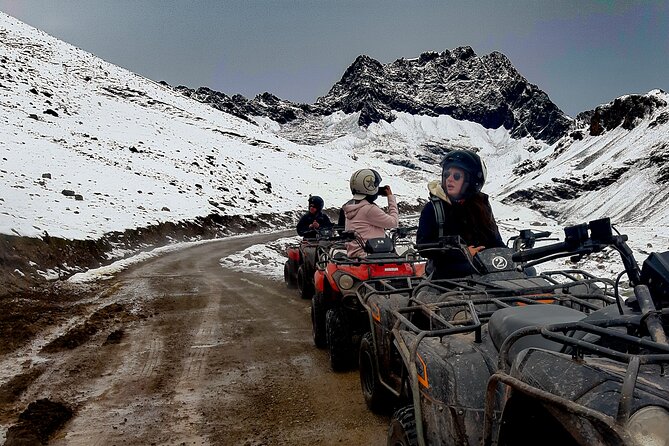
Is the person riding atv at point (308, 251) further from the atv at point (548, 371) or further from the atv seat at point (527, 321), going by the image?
the atv seat at point (527, 321)

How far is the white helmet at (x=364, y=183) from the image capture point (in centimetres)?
658

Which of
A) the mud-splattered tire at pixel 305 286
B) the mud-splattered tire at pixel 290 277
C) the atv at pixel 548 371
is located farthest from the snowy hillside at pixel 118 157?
the atv at pixel 548 371

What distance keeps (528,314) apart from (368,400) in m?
2.40

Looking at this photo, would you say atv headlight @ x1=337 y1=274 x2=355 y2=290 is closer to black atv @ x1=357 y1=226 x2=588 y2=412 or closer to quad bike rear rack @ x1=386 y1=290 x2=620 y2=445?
black atv @ x1=357 y1=226 x2=588 y2=412

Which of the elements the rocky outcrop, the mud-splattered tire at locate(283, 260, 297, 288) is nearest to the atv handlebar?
the mud-splattered tire at locate(283, 260, 297, 288)

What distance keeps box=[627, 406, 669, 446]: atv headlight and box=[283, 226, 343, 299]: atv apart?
741cm

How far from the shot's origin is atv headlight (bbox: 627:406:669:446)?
49.1 inches

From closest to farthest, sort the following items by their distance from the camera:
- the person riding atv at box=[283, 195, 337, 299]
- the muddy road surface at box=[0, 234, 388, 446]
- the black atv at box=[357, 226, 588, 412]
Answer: the black atv at box=[357, 226, 588, 412] < the muddy road surface at box=[0, 234, 388, 446] < the person riding atv at box=[283, 195, 337, 299]

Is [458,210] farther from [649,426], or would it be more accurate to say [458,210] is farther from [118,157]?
[118,157]

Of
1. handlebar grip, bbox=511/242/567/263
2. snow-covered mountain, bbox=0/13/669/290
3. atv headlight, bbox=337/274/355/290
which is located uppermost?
snow-covered mountain, bbox=0/13/669/290

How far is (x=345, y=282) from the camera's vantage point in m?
5.67

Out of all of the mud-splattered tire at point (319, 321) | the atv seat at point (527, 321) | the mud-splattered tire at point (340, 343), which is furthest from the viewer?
the mud-splattered tire at point (319, 321)

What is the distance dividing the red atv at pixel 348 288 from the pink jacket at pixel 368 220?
135mm

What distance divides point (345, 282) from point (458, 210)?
1593 millimetres
